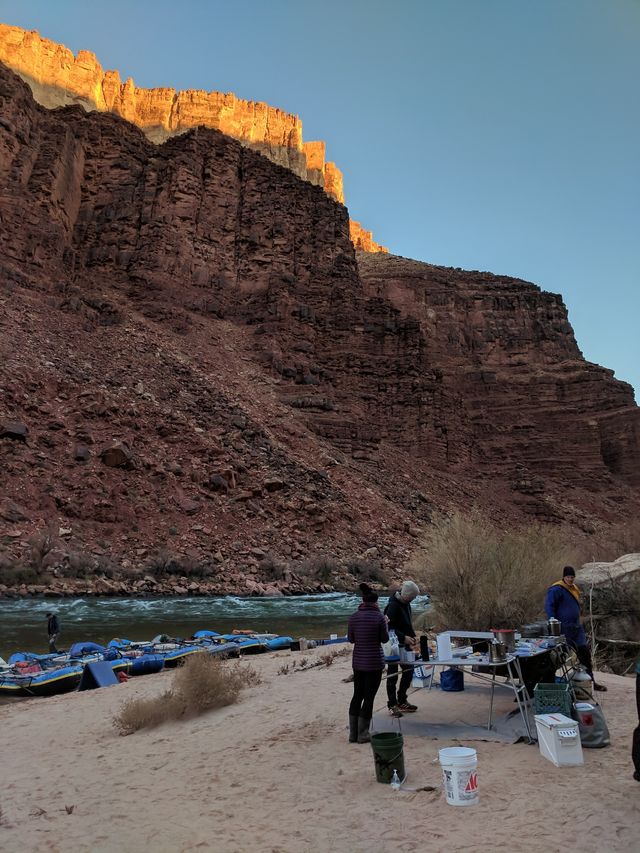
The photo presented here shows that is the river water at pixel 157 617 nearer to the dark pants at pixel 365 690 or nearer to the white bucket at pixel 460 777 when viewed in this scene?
the dark pants at pixel 365 690

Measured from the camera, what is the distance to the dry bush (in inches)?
275

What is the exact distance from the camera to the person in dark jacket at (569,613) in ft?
22.0

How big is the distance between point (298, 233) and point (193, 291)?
11252 mm

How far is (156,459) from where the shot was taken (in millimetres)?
27594

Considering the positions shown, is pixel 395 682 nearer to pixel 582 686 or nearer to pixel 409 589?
pixel 409 589

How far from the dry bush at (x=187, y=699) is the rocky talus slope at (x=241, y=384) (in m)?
14.3

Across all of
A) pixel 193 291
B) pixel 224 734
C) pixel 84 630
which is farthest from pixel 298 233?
pixel 224 734

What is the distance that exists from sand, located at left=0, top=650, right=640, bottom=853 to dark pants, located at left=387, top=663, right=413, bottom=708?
266mm

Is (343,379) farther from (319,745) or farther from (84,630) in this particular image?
(319,745)

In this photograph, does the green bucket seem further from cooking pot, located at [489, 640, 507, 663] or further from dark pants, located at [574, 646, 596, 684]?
dark pants, located at [574, 646, 596, 684]

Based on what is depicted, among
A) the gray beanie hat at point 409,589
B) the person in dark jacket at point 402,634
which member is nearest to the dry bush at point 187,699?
the person in dark jacket at point 402,634

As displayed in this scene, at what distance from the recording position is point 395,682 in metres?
6.34

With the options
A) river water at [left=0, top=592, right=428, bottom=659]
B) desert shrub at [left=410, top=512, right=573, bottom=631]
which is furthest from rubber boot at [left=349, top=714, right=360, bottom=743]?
river water at [left=0, top=592, right=428, bottom=659]

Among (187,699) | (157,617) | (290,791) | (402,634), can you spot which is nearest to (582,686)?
(402,634)
